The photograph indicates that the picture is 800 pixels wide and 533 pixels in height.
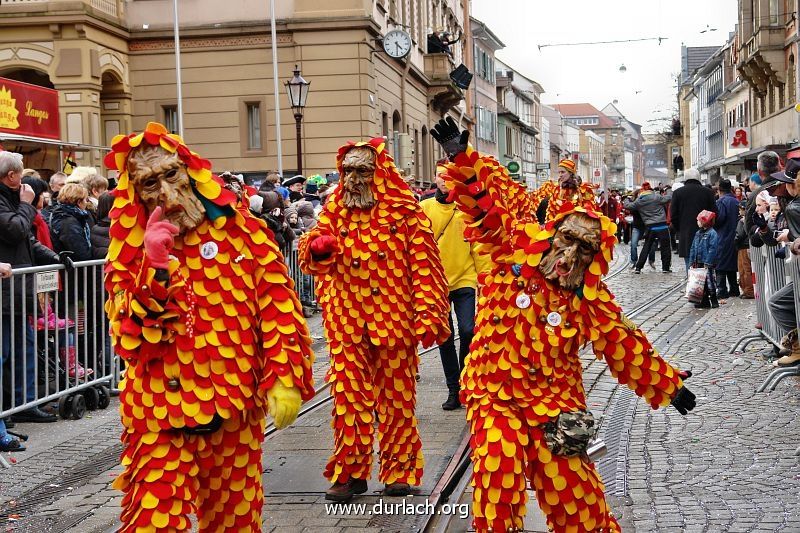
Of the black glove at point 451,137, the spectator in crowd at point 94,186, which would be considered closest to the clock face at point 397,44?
the spectator in crowd at point 94,186

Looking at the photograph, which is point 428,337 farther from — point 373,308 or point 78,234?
point 78,234

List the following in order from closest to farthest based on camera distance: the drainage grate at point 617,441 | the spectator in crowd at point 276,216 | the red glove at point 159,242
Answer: the red glove at point 159,242
the drainage grate at point 617,441
the spectator in crowd at point 276,216

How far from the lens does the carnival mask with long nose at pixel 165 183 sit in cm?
404

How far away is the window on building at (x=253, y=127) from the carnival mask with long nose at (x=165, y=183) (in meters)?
24.7

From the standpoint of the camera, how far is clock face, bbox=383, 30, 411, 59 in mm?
29094

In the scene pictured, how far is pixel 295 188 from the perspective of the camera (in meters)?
17.3

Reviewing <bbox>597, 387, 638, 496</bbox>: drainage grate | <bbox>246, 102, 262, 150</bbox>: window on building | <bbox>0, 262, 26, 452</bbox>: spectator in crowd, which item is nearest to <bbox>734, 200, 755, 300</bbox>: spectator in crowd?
<bbox>597, 387, 638, 496</bbox>: drainage grate

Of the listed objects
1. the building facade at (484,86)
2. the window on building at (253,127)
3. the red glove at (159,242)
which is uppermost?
the building facade at (484,86)

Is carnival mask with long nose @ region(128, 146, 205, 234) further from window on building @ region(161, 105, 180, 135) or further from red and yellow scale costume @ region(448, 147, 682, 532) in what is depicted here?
window on building @ region(161, 105, 180, 135)

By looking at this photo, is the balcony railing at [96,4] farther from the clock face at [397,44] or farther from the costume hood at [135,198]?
the costume hood at [135,198]

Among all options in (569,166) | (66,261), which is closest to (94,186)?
(66,261)

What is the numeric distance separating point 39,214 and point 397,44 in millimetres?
21455

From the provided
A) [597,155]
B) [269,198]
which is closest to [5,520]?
[269,198]

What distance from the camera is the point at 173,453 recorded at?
155 inches
